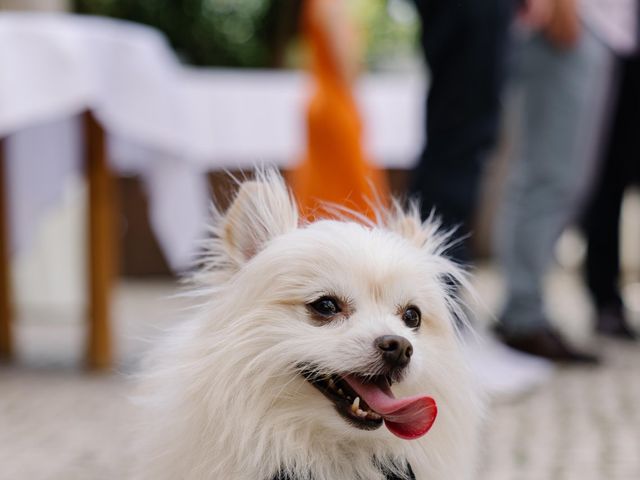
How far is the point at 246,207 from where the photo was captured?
1.75 metres

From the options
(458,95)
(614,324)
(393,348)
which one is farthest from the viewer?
(614,324)

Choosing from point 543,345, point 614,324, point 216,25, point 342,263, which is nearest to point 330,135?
point 543,345

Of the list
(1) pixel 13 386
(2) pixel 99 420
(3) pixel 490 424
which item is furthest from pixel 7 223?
(3) pixel 490 424

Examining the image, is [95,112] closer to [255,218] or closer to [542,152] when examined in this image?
[542,152]

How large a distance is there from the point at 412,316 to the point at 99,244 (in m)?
2.17

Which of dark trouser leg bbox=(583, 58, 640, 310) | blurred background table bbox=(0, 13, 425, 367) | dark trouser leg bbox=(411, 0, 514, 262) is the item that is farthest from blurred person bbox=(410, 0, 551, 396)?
dark trouser leg bbox=(583, 58, 640, 310)

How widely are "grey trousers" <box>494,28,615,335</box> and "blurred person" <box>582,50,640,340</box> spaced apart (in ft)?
2.21

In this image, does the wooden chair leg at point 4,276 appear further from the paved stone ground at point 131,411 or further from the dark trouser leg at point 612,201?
the dark trouser leg at point 612,201

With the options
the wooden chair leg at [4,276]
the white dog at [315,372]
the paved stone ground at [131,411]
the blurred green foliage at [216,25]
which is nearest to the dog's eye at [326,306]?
the white dog at [315,372]

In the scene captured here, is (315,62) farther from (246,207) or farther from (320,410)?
(320,410)

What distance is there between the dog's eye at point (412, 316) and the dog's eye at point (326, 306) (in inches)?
5.4

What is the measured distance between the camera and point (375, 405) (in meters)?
1.57

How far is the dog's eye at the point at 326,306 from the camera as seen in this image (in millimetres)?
1627

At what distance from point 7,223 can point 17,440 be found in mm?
1358
